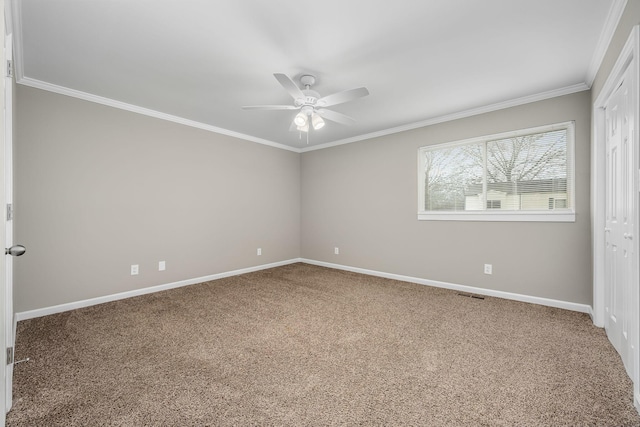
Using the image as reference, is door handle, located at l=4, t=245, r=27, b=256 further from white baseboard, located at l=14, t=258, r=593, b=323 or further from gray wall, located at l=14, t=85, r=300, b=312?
white baseboard, located at l=14, t=258, r=593, b=323

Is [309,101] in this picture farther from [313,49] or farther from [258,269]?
[258,269]

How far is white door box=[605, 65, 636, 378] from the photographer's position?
190cm

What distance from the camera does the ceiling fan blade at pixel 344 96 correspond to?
2.41m

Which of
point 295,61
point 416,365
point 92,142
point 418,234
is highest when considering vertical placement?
point 295,61

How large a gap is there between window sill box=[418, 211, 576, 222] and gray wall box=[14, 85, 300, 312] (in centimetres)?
293

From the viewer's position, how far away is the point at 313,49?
7.75 ft

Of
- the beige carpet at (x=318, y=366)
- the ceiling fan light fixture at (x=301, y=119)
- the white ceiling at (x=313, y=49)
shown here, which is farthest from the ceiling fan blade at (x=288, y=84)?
the beige carpet at (x=318, y=366)

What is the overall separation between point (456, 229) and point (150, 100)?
4240 mm

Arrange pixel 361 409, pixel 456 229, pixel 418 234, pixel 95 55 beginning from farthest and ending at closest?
pixel 418 234
pixel 456 229
pixel 95 55
pixel 361 409

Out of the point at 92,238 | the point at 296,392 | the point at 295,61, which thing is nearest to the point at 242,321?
the point at 296,392

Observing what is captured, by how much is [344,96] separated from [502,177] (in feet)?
8.04

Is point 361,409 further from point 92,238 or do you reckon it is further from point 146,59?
point 92,238

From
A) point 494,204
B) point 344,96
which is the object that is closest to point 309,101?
point 344,96

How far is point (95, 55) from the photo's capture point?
2.46 m
